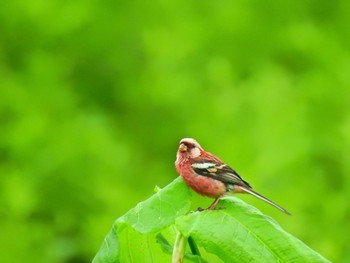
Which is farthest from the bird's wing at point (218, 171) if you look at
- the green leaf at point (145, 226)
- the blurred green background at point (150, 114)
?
the blurred green background at point (150, 114)

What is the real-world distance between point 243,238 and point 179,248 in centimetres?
10

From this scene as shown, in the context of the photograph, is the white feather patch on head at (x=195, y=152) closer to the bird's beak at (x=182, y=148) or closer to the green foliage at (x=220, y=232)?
the bird's beak at (x=182, y=148)

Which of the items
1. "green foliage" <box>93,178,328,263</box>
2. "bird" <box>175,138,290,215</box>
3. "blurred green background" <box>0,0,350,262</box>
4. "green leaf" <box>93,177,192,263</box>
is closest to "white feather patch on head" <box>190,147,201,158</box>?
"bird" <box>175,138,290,215</box>

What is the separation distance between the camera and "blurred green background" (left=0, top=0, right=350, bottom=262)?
7.38 m

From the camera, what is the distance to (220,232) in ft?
5.41

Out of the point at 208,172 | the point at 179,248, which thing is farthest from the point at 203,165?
the point at 179,248

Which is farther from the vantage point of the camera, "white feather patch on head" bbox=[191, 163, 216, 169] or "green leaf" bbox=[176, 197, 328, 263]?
"white feather patch on head" bbox=[191, 163, 216, 169]

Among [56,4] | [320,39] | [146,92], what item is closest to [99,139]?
[146,92]

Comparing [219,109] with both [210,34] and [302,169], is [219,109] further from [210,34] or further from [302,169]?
[210,34]

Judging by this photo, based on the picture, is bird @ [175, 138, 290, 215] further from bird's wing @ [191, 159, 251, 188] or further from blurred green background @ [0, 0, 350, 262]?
blurred green background @ [0, 0, 350, 262]

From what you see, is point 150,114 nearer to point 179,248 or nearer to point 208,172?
point 208,172

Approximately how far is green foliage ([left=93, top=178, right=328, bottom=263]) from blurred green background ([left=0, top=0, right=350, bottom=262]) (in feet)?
16.7

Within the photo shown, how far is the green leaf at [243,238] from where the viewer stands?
1.63 meters

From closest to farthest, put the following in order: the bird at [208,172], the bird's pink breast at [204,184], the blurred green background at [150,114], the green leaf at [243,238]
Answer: the green leaf at [243,238] < the bird's pink breast at [204,184] < the bird at [208,172] < the blurred green background at [150,114]
